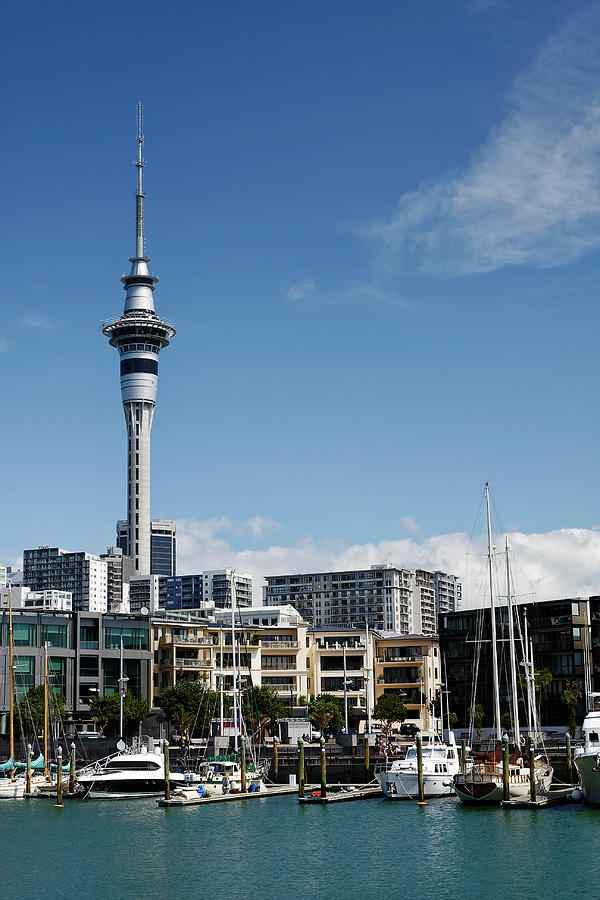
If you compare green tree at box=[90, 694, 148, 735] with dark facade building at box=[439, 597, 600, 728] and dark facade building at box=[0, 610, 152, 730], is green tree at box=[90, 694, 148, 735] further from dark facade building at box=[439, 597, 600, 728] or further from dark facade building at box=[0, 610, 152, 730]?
dark facade building at box=[439, 597, 600, 728]

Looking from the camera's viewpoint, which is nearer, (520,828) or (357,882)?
(357,882)

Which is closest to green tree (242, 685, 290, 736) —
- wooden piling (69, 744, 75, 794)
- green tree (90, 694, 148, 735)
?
green tree (90, 694, 148, 735)

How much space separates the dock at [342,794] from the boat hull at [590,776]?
58.5 feet

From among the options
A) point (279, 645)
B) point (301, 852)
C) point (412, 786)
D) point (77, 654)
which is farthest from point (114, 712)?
point (301, 852)

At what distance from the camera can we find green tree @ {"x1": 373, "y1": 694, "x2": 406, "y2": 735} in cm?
15025

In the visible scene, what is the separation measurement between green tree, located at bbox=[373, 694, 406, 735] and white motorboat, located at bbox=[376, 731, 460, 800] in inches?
2424

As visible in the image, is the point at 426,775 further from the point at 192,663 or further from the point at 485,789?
the point at 192,663

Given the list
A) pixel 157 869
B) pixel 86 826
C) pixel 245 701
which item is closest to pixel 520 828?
pixel 157 869

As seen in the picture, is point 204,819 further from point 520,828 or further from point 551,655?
point 551,655

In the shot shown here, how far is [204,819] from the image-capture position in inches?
3216

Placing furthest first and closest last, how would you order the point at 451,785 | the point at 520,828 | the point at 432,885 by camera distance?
1. the point at 451,785
2. the point at 520,828
3. the point at 432,885

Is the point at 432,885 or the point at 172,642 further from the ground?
the point at 172,642

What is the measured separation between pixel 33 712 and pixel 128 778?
3625 cm

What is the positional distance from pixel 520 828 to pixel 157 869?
79.2 ft
